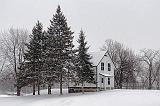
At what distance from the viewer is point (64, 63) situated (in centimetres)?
4116

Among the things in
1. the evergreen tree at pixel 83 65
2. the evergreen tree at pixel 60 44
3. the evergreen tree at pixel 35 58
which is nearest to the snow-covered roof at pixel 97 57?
the evergreen tree at pixel 83 65

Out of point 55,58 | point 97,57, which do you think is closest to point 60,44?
point 55,58

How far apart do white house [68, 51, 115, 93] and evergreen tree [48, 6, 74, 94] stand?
8.24 meters

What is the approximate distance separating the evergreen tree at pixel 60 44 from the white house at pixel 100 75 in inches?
324

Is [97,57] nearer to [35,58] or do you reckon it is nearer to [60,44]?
[60,44]

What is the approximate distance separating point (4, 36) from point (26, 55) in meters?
13.2

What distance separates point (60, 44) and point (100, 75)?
1255 centimetres

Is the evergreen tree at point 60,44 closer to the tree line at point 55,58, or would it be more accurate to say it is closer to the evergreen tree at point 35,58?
the tree line at point 55,58

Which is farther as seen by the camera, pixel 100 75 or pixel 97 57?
pixel 97 57

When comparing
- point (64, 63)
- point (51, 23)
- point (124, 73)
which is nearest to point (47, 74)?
point (64, 63)

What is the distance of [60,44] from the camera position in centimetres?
4156

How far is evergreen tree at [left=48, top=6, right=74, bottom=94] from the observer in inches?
1597

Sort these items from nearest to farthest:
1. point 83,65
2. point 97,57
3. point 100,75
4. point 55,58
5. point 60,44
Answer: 1. point 55,58
2. point 60,44
3. point 83,65
4. point 100,75
5. point 97,57

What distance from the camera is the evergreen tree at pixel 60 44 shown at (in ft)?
A: 133
